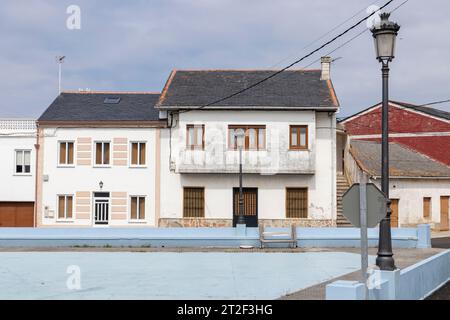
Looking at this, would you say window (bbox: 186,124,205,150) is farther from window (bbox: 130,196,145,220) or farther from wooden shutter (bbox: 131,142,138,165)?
window (bbox: 130,196,145,220)

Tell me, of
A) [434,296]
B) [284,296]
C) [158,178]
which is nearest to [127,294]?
[284,296]

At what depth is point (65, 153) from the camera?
Answer: 32156mm

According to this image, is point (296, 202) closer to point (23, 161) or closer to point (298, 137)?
point (298, 137)

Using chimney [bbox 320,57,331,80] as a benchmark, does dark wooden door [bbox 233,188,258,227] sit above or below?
below

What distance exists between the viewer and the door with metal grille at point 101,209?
104 ft

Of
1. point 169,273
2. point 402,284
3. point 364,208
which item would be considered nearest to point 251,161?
point 169,273

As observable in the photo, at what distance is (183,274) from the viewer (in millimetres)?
15914

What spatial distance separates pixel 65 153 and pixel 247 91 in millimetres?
10341

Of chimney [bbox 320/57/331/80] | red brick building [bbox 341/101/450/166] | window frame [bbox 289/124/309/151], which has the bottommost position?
window frame [bbox 289/124/309/151]

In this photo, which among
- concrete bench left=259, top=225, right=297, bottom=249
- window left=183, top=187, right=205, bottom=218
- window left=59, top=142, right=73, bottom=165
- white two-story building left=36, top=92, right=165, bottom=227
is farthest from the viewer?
window left=59, top=142, right=73, bottom=165

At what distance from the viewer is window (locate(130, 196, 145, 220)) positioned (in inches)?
1252

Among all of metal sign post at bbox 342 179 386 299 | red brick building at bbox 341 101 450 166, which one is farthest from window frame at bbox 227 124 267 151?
metal sign post at bbox 342 179 386 299

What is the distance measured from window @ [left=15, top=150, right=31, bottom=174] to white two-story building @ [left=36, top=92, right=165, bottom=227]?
820 millimetres
